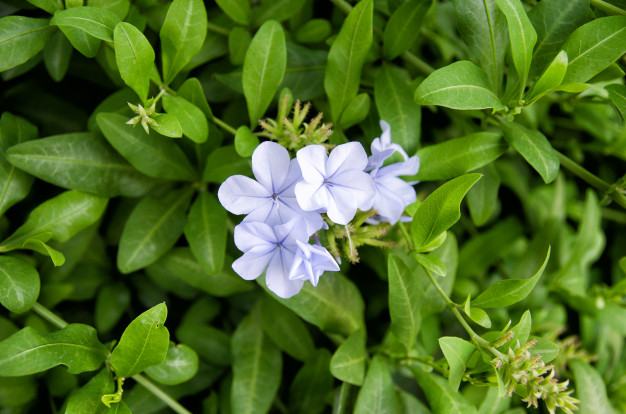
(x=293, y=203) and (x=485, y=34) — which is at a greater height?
(x=485, y=34)

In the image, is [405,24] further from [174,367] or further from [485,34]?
[174,367]

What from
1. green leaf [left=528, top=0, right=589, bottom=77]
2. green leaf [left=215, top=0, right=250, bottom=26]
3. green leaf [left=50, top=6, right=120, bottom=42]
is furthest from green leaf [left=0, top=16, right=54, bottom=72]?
green leaf [left=528, top=0, right=589, bottom=77]

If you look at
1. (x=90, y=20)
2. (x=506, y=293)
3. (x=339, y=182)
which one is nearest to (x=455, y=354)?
(x=506, y=293)

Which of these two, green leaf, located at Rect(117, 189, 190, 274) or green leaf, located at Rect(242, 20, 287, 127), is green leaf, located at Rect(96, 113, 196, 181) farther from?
green leaf, located at Rect(242, 20, 287, 127)

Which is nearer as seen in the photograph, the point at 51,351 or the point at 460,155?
the point at 51,351

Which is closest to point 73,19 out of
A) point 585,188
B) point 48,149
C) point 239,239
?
point 48,149

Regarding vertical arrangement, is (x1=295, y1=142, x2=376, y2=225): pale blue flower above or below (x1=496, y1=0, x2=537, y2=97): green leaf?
below
